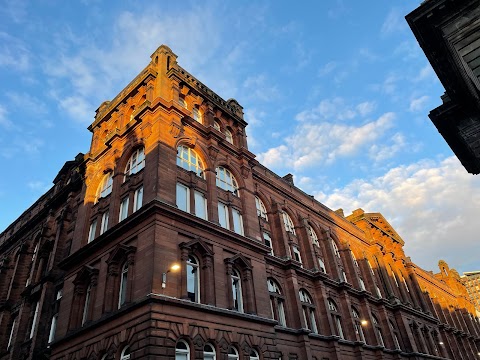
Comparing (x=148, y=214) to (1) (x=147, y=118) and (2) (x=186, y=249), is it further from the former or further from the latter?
(1) (x=147, y=118)

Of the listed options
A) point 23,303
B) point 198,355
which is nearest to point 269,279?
point 198,355

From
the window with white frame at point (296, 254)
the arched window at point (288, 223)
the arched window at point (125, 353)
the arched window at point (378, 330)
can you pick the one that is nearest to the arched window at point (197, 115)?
the arched window at point (288, 223)

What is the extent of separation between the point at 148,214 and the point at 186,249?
277 centimetres

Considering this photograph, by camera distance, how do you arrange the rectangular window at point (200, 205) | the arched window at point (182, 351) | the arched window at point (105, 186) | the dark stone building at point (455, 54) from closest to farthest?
the dark stone building at point (455, 54) < the arched window at point (182, 351) < the rectangular window at point (200, 205) < the arched window at point (105, 186)

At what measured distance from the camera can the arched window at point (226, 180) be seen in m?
26.1

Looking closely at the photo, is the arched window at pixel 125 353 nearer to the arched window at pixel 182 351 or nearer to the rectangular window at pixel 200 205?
the arched window at pixel 182 351

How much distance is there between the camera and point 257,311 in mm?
21422

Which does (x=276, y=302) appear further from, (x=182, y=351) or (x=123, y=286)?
(x=123, y=286)

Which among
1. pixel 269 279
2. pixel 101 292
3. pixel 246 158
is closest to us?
pixel 101 292

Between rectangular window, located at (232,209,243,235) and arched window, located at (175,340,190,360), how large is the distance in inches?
358

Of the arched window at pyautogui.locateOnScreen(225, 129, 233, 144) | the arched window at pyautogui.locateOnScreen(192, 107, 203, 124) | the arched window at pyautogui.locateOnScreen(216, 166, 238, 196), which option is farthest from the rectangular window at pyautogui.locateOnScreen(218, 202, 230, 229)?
the arched window at pyautogui.locateOnScreen(192, 107, 203, 124)

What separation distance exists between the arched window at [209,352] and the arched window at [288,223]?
16.8 m

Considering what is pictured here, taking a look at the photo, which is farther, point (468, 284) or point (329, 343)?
point (468, 284)

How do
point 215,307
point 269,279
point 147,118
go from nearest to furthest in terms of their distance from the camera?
point 215,307, point 147,118, point 269,279
